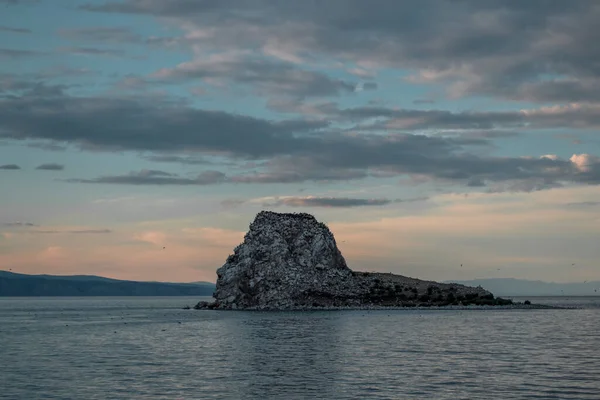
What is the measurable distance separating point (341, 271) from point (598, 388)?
125 meters

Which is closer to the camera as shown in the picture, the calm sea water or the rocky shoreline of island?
the calm sea water

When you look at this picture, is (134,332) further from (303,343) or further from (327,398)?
(327,398)

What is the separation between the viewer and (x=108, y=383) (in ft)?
167

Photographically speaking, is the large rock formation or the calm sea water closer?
the calm sea water

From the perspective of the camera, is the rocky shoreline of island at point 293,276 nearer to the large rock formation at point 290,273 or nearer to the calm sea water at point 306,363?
the large rock formation at point 290,273

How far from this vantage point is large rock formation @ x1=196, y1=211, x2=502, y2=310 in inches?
6250

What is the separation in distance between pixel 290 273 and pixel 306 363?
9740 centimetres

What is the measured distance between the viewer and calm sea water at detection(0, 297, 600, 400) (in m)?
46.7

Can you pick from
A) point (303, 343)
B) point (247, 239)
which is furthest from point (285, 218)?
point (303, 343)

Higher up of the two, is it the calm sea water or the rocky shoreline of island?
the rocky shoreline of island

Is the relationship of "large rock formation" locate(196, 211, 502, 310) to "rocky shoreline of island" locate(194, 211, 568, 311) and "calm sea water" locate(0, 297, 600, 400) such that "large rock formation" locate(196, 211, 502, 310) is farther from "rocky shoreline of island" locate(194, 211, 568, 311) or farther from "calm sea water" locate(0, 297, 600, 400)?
"calm sea water" locate(0, 297, 600, 400)

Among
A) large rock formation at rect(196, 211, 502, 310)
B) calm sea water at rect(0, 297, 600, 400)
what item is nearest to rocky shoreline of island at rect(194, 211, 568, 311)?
large rock formation at rect(196, 211, 502, 310)

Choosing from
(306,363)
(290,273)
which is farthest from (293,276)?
(306,363)

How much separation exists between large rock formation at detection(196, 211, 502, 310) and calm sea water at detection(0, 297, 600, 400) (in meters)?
54.1
